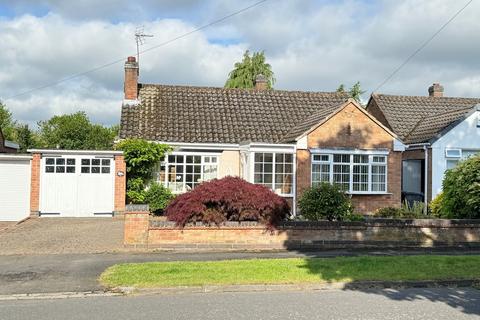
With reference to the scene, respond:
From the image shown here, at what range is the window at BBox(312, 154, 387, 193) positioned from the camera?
22250mm

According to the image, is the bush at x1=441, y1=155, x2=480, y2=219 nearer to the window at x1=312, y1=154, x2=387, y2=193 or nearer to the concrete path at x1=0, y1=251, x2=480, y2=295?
the concrete path at x1=0, y1=251, x2=480, y2=295

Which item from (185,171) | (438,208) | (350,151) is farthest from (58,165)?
(438,208)

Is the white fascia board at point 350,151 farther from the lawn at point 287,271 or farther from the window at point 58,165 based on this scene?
the lawn at point 287,271

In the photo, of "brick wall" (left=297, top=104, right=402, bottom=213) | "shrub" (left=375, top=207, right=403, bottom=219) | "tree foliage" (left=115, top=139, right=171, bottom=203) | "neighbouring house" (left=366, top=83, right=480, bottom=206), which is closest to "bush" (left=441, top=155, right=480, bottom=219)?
"shrub" (left=375, top=207, right=403, bottom=219)

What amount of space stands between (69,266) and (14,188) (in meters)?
12.0

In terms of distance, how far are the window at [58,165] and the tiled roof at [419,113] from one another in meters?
15.4

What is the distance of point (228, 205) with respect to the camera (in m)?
14.5

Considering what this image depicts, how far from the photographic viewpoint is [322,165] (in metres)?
22.3

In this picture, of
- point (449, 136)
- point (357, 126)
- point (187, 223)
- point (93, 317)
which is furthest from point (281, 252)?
point (449, 136)

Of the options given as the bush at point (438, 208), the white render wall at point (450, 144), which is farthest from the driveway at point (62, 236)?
the white render wall at point (450, 144)

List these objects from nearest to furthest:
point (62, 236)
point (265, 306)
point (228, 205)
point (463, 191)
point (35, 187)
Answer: point (265, 306), point (228, 205), point (62, 236), point (463, 191), point (35, 187)

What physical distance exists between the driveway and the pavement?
16.9 ft

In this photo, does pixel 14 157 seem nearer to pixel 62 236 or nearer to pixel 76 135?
pixel 62 236

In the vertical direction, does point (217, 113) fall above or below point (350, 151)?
above
